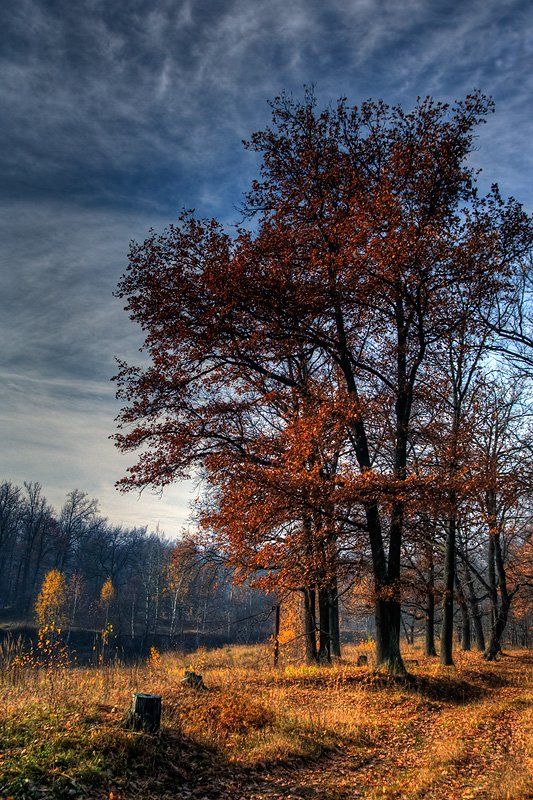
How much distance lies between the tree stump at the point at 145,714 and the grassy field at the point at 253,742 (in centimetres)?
19

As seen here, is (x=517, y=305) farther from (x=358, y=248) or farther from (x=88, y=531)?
(x=88, y=531)

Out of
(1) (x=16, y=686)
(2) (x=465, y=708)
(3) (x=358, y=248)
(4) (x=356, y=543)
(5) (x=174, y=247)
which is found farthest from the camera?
(4) (x=356, y=543)

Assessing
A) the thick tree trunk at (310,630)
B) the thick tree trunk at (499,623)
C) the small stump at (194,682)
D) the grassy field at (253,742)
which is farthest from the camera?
the thick tree trunk at (499,623)

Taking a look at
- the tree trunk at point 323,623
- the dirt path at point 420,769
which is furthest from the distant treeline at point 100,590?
the dirt path at point 420,769

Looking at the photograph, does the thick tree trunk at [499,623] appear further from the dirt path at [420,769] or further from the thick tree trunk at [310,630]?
the dirt path at [420,769]

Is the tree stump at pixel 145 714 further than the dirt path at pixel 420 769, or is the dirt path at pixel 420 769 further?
the tree stump at pixel 145 714

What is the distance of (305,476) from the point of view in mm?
11594

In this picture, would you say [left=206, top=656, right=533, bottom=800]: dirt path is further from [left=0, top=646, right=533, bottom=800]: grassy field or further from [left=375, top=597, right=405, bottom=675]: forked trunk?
[left=375, top=597, right=405, bottom=675]: forked trunk

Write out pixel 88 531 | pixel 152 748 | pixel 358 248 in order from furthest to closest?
pixel 88 531 → pixel 358 248 → pixel 152 748

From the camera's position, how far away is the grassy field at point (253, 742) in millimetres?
5879

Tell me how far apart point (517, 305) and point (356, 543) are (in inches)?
344

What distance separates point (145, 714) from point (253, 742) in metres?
1.94

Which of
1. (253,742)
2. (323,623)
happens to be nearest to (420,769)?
(253,742)

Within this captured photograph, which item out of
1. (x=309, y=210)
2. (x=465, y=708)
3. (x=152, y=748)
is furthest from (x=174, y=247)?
(x=465, y=708)
